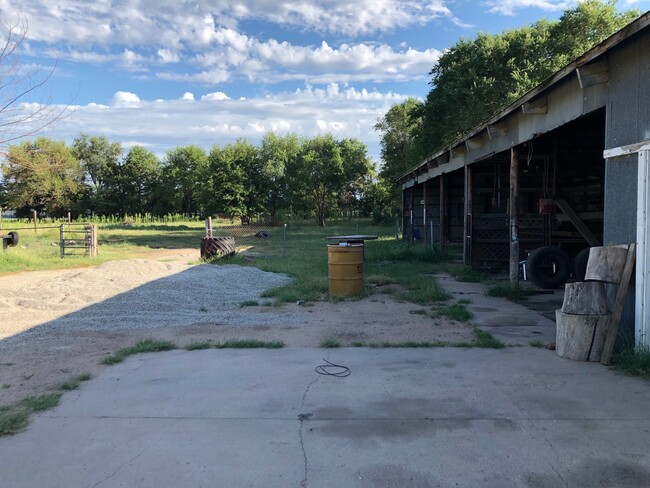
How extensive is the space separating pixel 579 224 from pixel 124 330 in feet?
34.5

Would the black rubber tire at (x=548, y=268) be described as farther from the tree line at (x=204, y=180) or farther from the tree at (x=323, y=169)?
the tree at (x=323, y=169)

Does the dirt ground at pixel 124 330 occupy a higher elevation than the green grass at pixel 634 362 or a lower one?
lower

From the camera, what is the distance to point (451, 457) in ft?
11.5

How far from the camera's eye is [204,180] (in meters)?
48.5

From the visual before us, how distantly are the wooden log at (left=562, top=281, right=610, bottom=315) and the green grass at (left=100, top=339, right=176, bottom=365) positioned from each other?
504 cm

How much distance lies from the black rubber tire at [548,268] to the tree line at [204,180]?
30928mm

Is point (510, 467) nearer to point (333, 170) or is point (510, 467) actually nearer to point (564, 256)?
point (564, 256)

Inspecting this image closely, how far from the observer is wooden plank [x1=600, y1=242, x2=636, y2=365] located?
18.1 feet

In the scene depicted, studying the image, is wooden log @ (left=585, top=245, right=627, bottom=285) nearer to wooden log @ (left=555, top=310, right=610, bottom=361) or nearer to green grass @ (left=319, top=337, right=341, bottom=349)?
wooden log @ (left=555, top=310, right=610, bottom=361)

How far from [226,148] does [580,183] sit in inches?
1527

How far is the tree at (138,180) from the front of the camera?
67.8 m

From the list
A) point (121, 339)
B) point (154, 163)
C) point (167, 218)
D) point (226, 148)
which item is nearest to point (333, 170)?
point (226, 148)

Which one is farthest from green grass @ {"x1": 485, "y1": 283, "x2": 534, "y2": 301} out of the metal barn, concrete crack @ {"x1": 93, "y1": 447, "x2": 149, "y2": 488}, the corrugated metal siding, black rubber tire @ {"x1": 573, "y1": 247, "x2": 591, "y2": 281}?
concrete crack @ {"x1": 93, "y1": 447, "x2": 149, "y2": 488}

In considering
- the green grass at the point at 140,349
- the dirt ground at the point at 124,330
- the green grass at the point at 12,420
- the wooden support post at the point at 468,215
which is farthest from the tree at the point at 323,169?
the green grass at the point at 12,420
